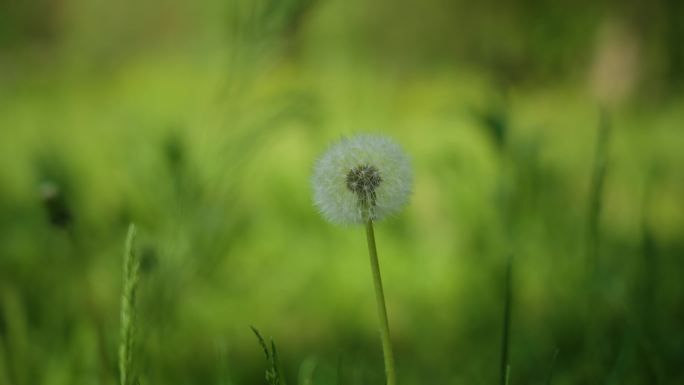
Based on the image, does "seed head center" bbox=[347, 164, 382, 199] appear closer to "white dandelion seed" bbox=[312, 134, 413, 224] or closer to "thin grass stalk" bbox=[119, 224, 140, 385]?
"white dandelion seed" bbox=[312, 134, 413, 224]

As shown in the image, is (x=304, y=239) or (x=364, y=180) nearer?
(x=364, y=180)

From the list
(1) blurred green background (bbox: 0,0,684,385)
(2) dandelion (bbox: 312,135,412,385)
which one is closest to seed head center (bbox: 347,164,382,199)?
(2) dandelion (bbox: 312,135,412,385)

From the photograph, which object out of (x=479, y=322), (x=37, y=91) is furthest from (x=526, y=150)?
(x=37, y=91)

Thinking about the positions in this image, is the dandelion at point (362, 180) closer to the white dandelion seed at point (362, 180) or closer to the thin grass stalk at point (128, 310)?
the white dandelion seed at point (362, 180)

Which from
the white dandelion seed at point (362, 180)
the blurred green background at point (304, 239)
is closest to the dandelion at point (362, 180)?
the white dandelion seed at point (362, 180)

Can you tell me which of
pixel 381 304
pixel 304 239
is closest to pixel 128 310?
pixel 381 304

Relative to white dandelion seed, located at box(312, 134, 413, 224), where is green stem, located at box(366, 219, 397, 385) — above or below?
below

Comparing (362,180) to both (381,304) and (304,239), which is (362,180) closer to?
(381,304)
